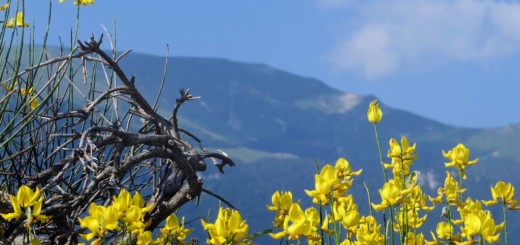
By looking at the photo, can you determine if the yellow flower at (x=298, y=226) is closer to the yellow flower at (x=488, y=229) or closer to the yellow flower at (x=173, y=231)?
the yellow flower at (x=173, y=231)

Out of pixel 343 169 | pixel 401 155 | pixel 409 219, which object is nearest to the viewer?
pixel 343 169

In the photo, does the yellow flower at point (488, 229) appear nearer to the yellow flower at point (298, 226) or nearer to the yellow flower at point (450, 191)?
the yellow flower at point (450, 191)

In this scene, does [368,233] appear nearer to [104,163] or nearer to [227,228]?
[227,228]

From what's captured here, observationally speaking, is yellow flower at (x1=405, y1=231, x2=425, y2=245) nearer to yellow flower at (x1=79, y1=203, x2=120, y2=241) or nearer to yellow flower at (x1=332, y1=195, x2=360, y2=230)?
yellow flower at (x1=332, y1=195, x2=360, y2=230)

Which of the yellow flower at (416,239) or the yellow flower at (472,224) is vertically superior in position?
the yellow flower at (472,224)

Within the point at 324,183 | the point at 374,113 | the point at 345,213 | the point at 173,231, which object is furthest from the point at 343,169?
the point at 173,231

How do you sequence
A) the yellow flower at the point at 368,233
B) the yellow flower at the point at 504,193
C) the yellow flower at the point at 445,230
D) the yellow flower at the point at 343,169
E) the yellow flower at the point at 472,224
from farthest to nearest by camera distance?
the yellow flower at the point at 445,230
the yellow flower at the point at 504,193
the yellow flower at the point at 343,169
the yellow flower at the point at 368,233
the yellow flower at the point at 472,224

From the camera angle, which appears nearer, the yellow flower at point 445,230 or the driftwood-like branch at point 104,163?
the driftwood-like branch at point 104,163

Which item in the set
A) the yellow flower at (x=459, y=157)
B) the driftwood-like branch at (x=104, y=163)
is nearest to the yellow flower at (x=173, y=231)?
the driftwood-like branch at (x=104, y=163)

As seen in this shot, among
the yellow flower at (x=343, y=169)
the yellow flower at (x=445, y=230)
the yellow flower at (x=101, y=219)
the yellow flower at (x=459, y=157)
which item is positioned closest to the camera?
the yellow flower at (x=101, y=219)

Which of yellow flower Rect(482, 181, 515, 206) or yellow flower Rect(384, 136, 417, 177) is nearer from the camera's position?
yellow flower Rect(482, 181, 515, 206)

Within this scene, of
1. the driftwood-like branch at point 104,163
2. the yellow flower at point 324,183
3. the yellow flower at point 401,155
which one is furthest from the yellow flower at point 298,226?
the yellow flower at point 401,155

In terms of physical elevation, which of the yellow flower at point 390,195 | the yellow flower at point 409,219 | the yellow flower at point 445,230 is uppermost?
the yellow flower at point 390,195

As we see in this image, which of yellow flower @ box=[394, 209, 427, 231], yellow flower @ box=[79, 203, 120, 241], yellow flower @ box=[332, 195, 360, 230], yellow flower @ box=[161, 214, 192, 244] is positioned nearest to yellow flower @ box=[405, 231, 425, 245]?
yellow flower @ box=[394, 209, 427, 231]
